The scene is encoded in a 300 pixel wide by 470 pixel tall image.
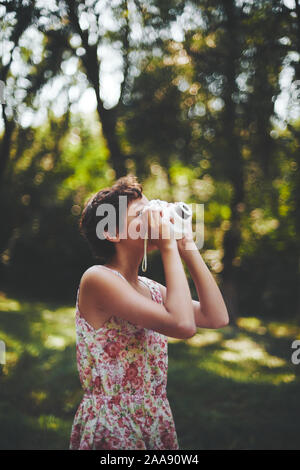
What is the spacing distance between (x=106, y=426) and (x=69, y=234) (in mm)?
7049

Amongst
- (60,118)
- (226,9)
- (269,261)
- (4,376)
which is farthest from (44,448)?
(269,261)

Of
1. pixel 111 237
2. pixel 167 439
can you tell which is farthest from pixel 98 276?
pixel 167 439

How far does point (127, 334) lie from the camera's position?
58.3 inches

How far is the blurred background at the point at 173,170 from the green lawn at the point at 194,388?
0.06 feet

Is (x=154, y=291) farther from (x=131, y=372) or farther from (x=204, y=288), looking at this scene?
(x=131, y=372)

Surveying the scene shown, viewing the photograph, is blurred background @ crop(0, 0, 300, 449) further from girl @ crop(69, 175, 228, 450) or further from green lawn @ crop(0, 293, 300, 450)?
A: girl @ crop(69, 175, 228, 450)

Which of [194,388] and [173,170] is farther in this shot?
[173,170]

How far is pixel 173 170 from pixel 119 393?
20.3 ft

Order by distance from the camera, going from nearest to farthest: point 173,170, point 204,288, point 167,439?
1. point 167,439
2. point 204,288
3. point 173,170

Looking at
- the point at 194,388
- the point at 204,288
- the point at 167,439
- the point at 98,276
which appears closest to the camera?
the point at 98,276

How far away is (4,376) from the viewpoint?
4.35m

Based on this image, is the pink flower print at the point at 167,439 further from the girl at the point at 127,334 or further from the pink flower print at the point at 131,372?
the pink flower print at the point at 131,372

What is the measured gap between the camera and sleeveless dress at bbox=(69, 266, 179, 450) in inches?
56.4

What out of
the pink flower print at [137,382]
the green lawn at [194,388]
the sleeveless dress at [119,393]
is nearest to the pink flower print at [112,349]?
the sleeveless dress at [119,393]
